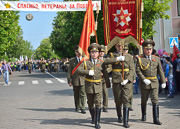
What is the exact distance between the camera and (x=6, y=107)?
438 inches

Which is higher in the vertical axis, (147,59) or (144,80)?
Result: (147,59)

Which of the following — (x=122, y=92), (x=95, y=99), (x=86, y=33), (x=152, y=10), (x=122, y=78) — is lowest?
(x=95, y=99)

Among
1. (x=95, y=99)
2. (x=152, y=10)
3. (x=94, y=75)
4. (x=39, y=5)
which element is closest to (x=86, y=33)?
(x=94, y=75)

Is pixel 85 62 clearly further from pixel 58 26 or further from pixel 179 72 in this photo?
pixel 58 26

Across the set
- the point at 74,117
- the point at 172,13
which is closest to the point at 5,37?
the point at 172,13

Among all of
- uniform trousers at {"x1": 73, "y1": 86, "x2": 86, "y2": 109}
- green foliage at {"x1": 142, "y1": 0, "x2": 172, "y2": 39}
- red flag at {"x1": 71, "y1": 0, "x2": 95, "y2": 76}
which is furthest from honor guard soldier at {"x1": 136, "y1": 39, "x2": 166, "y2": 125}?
green foliage at {"x1": 142, "y1": 0, "x2": 172, "y2": 39}

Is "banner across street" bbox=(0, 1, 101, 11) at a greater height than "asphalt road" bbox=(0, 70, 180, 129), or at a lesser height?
greater

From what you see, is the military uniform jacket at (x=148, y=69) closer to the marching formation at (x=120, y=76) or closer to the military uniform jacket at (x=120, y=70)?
the marching formation at (x=120, y=76)

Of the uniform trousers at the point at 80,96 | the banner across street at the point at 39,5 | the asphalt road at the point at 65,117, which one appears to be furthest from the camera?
the banner across street at the point at 39,5

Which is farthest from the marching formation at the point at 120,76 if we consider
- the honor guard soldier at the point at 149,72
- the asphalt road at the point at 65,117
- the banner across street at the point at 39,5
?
the banner across street at the point at 39,5

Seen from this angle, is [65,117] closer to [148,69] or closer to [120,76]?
[120,76]

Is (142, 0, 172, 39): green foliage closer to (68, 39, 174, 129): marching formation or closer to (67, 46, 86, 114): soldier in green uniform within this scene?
(67, 46, 86, 114): soldier in green uniform

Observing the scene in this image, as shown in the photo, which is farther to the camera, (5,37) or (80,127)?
(5,37)

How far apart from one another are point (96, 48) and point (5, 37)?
104ft
